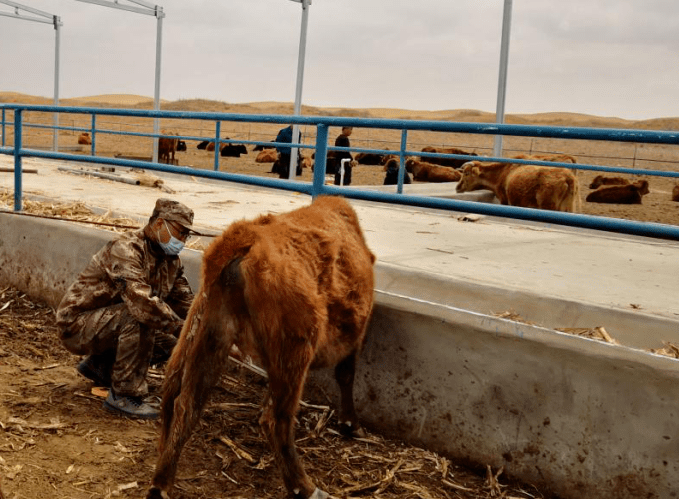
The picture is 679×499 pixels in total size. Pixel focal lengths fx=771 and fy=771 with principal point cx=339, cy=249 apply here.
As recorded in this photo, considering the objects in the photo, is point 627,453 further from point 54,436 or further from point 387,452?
point 54,436

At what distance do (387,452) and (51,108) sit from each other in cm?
517

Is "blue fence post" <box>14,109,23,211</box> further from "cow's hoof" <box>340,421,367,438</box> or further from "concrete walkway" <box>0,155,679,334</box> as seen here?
"cow's hoof" <box>340,421,367,438</box>

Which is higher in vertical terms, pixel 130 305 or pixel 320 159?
pixel 320 159

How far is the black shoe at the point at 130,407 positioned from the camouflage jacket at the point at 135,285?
0.46 meters

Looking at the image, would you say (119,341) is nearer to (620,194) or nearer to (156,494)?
(156,494)

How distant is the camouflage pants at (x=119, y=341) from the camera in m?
4.51

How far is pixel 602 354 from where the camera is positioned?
3.57 meters

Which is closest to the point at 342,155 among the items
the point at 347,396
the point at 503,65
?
the point at 503,65

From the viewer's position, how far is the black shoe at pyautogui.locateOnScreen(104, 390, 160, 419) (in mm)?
4445

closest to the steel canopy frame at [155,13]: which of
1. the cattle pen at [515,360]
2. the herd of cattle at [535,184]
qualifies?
the herd of cattle at [535,184]

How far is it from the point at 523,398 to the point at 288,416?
121 centimetres

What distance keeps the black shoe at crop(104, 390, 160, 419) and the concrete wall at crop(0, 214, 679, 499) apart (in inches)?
37.5

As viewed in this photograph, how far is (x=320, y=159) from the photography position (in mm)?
4797

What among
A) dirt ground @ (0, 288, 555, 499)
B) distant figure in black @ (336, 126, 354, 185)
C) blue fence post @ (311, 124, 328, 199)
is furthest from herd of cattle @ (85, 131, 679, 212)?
dirt ground @ (0, 288, 555, 499)
